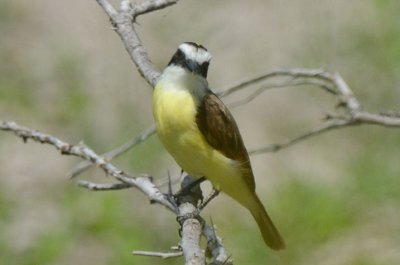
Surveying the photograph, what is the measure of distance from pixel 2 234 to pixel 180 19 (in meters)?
1.61

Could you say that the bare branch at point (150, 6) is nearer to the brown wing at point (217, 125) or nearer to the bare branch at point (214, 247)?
the brown wing at point (217, 125)

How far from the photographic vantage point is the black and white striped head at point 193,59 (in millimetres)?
3086

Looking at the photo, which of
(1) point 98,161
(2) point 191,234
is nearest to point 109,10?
(1) point 98,161

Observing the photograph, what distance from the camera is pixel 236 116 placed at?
19.7ft

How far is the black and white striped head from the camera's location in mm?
3086

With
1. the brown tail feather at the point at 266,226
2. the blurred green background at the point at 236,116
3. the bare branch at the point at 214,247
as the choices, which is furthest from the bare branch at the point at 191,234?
the blurred green background at the point at 236,116

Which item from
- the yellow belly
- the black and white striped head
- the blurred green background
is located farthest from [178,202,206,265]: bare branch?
the blurred green background

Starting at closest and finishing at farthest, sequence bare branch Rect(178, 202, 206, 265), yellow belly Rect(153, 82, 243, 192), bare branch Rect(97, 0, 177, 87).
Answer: bare branch Rect(178, 202, 206, 265) → yellow belly Rect(153, 82, 243, 192) → bare branch Rect(97, 0, 177, 87)

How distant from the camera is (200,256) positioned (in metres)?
2.37

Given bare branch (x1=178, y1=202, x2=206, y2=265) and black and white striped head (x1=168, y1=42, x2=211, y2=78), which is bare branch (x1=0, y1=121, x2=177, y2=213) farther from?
black and white striped head (x1=168, y1=42, x2=211, y2=78)

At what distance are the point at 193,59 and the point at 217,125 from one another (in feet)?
0.68

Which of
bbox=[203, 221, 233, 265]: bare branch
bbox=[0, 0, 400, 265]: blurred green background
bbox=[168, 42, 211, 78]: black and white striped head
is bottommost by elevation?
bbox=[203, 221, 233, 265]: bare branch

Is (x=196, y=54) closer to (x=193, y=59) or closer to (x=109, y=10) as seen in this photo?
(x=193, y=59)

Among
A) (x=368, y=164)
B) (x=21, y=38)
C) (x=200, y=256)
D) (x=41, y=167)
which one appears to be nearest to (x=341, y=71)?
(x=368, y=164)
